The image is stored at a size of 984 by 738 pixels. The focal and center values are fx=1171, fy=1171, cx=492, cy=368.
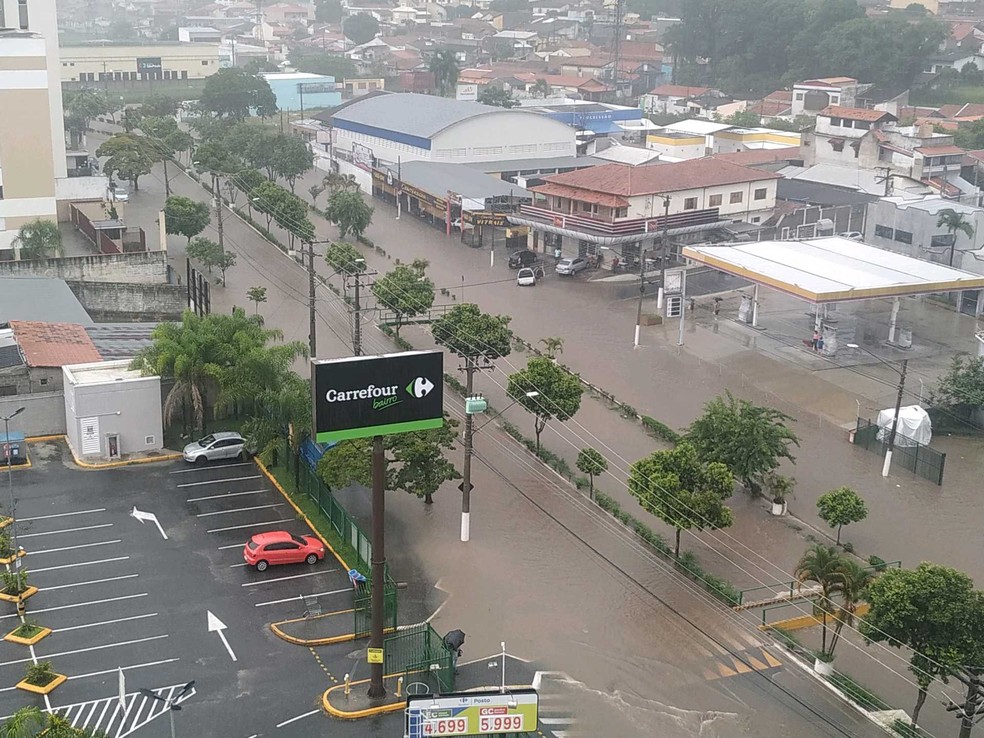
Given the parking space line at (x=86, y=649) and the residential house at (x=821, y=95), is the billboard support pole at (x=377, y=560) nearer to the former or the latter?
the parking space line at (x=86, y=649)

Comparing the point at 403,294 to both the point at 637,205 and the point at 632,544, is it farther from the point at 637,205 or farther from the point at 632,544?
the point at 632,544

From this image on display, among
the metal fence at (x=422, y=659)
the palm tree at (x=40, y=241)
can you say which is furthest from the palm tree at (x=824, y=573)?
the palm tree at (x=40, y=241)

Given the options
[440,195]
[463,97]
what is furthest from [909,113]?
[440,195]

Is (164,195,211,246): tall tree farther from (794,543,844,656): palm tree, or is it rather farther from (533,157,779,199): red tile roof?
(794,543,844,656): palm tree

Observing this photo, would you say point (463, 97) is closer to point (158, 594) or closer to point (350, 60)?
point (350, 60)

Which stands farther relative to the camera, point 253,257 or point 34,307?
point 253,257

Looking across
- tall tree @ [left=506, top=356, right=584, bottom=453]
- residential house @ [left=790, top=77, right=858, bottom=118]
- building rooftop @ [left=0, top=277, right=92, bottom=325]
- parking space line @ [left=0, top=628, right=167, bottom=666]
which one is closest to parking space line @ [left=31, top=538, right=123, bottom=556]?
parking space line @ [left=0, top=628, right=167, bottom=666]
